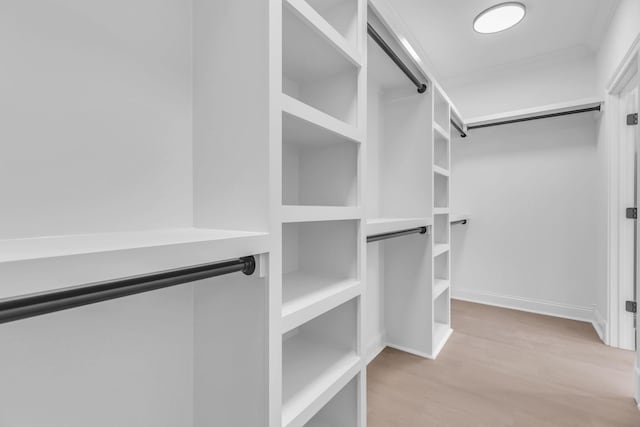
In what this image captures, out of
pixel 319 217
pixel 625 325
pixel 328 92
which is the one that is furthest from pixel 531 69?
pixel 319 217

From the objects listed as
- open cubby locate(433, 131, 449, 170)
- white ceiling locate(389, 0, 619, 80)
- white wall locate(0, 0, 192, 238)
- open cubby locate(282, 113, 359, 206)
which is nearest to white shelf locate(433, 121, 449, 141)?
open cubby locate(433, 131, 449, 170)

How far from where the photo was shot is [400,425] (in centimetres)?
147

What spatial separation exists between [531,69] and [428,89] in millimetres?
1653

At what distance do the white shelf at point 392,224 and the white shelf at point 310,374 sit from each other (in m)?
0.54

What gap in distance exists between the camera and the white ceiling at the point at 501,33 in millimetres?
2062

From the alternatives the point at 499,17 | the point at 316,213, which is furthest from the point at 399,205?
the point at 499,17

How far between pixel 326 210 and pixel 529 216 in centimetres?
283

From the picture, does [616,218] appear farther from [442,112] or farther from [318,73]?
[318,73]

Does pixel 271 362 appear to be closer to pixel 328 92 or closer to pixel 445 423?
pixel 328 92

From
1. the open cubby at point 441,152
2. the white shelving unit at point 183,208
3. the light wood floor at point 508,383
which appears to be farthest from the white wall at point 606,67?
the white shelving unit at point 183,208

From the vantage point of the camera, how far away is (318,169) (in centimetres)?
129

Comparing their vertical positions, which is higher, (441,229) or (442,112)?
(442,112)

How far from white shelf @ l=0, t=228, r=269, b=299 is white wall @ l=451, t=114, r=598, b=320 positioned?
3126mm

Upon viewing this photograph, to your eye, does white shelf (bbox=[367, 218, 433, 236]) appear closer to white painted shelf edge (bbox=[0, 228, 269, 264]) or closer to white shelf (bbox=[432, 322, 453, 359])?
white painted shelf edge (bbox=[0, 228, 269, 264])
